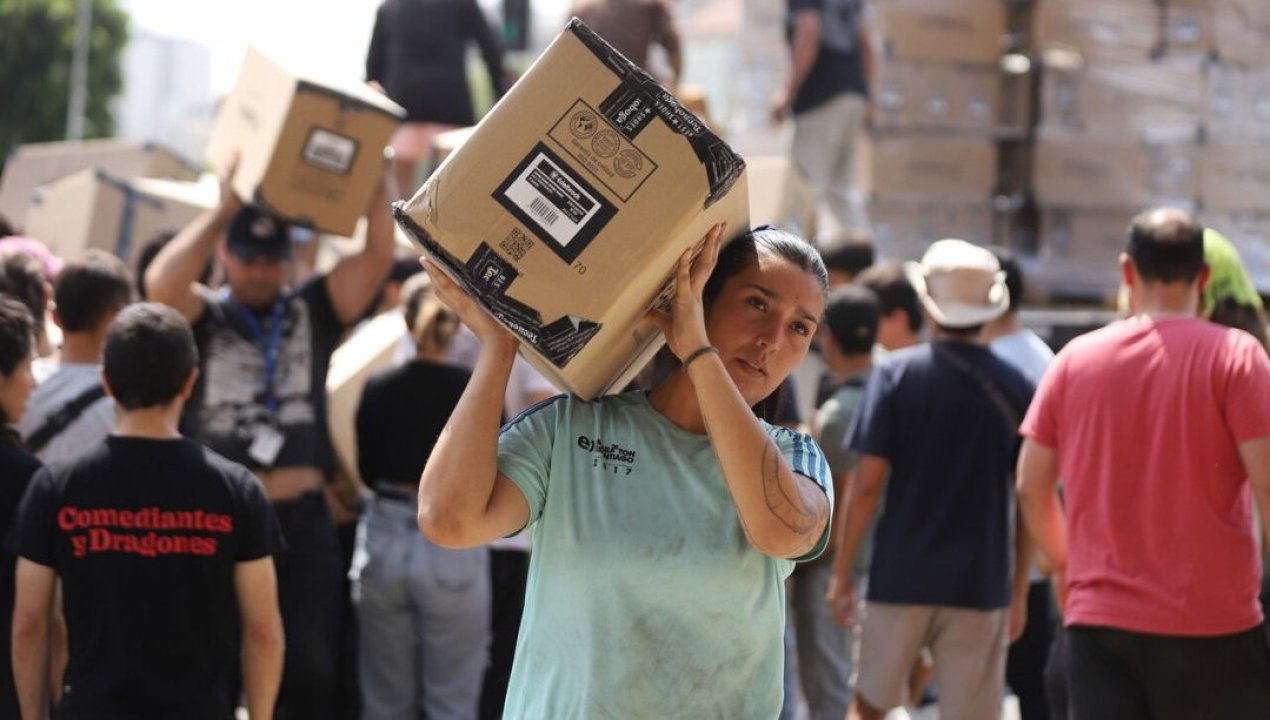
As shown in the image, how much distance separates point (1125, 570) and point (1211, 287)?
1.23m

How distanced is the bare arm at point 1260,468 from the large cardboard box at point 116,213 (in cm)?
496

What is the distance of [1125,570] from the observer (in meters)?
4.40

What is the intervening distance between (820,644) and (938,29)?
4.58 meters

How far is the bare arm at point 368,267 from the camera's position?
18.2 feet

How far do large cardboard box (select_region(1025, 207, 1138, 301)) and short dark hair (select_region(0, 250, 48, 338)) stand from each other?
6162 millimetres

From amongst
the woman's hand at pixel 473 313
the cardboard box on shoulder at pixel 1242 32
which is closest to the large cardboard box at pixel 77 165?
the cardboard box on shoulder at pixel 1242 32

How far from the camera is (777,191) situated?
314 inches

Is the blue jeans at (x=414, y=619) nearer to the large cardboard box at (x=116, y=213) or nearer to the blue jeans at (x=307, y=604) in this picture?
the blue jeans at (x=307, y=604)

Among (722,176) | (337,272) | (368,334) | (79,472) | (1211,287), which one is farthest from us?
(368,334)

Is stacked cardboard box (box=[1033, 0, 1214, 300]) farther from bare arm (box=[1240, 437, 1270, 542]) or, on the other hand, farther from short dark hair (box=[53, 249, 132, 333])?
short dark hair (box=[53, 249, 132, 333])

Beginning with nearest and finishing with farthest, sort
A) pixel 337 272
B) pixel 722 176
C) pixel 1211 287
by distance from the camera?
pixel 722 176, pixel 1211 287, pixel 337 272

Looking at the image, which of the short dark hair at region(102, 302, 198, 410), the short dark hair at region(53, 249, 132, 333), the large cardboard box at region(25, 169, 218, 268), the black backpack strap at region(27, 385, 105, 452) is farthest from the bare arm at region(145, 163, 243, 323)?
the large cardboard box at region(25, 169, 218, 268)

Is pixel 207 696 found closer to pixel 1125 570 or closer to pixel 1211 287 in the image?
pixel 1125 570

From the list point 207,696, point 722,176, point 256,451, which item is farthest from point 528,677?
point 256,451
